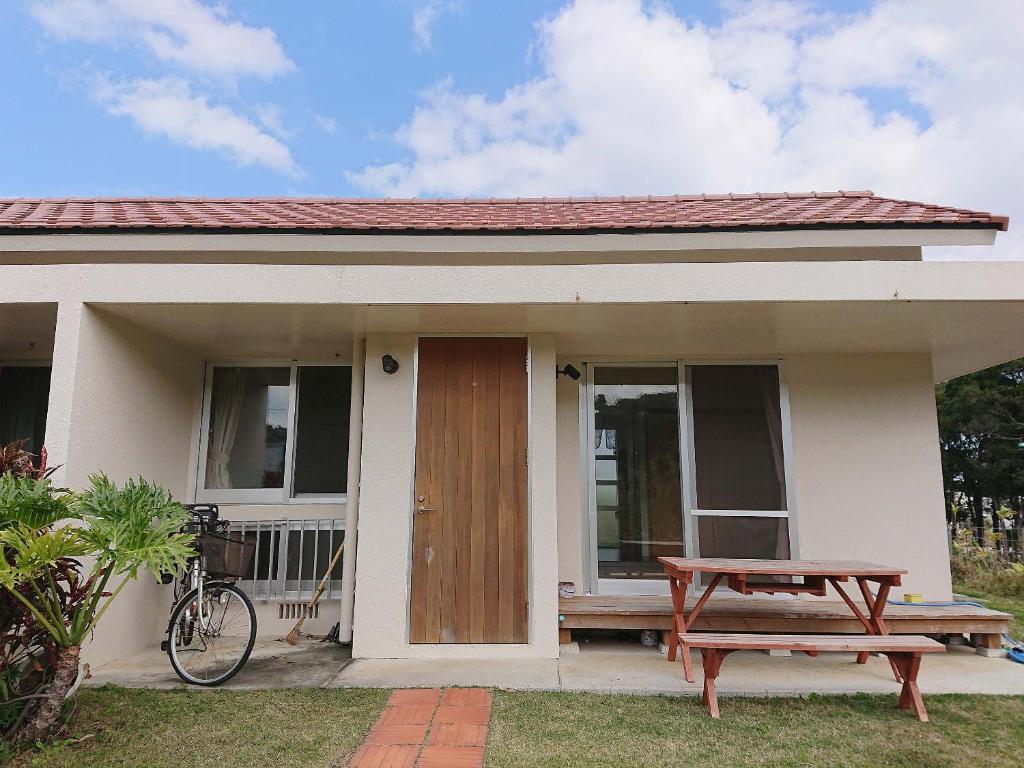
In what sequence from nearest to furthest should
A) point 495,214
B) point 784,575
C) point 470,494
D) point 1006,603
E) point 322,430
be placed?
point 784,575, point 470,494, point 322,430, point 495,214, point 1006,603

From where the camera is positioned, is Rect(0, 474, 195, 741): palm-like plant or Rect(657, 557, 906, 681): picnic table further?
Rect(657, 557, 906, 681): picnic table

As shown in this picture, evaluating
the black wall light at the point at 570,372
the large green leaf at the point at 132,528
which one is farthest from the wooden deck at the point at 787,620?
the large green leaf at the point at 132,528

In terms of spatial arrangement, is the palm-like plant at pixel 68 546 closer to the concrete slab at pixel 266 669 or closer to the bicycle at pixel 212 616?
the bicycle at pixel 212 616

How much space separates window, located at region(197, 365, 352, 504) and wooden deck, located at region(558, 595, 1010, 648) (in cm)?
265

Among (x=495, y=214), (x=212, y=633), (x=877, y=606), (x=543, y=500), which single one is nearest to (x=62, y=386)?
(x=212, y=633)

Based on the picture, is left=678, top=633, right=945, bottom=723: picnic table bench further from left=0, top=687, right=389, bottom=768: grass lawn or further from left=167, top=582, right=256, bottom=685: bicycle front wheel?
left=167, top=582, right=256, bottom=685: bicycle front wheel

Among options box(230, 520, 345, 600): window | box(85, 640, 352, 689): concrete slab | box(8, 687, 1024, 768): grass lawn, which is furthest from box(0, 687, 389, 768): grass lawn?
box(230, 520, 345, 600): window

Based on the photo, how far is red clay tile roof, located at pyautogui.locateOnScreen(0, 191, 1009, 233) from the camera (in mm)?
5316

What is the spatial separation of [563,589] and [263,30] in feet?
48.6

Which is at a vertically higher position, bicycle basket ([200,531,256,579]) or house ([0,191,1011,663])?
house ([0,191,1011,663])

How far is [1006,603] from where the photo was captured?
24.4 feet

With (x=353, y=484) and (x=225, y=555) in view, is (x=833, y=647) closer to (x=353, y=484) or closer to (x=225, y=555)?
(x=353, y=484)

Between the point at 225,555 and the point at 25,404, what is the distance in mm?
3401

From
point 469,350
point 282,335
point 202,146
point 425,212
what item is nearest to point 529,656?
point 469,350
